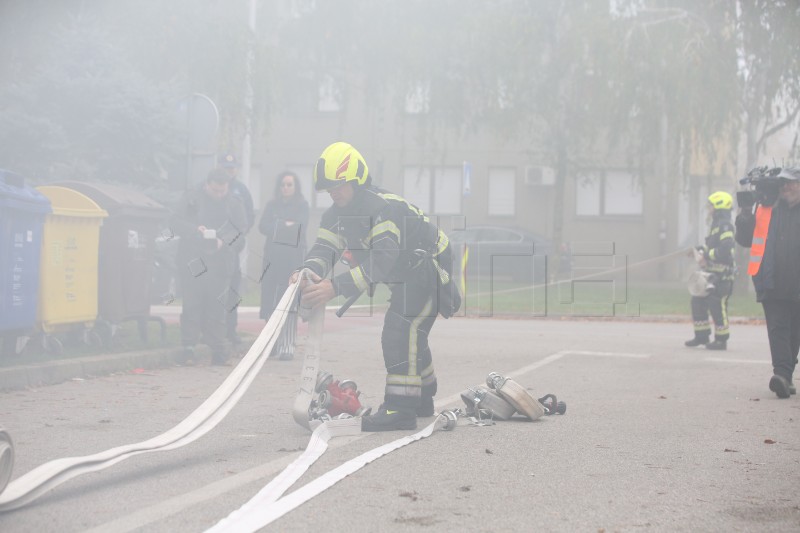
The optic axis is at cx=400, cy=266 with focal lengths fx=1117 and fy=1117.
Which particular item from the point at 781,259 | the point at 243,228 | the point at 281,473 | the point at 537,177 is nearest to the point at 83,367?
the point at 243,228

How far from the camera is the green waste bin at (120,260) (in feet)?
36.6

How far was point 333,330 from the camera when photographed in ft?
52.2

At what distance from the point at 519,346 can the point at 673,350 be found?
6.01 feet

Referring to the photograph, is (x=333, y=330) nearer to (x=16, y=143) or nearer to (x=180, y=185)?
(x=180, y=185)

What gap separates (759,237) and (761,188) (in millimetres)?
407

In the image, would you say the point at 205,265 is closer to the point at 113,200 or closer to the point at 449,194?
the point at 113,200

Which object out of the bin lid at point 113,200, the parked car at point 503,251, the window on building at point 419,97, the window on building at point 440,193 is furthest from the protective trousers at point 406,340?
the window on building at point 440,193

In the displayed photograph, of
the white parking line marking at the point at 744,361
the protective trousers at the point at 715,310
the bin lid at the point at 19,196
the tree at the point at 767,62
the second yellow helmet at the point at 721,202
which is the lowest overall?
the white parking line marking at the point at 744,361

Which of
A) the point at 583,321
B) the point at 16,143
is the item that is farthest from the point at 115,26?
the point at 583,321

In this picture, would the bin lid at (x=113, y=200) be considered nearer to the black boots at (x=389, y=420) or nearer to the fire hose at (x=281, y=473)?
the fire hose at (x=281, y=473)

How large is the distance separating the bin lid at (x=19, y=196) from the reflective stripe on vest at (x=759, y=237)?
6.08 metres

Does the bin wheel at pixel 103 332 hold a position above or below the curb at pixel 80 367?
above

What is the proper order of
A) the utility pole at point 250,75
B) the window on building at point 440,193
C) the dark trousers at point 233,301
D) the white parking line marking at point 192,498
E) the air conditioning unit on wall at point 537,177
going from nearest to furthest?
the white parking line marking at point 192,498
the dark trousers at point 233,301
the utility pole at point 250,75
the air conditioning unit on wall at point 537,177
the window on building at point 440,193

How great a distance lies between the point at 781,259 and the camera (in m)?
8.94
